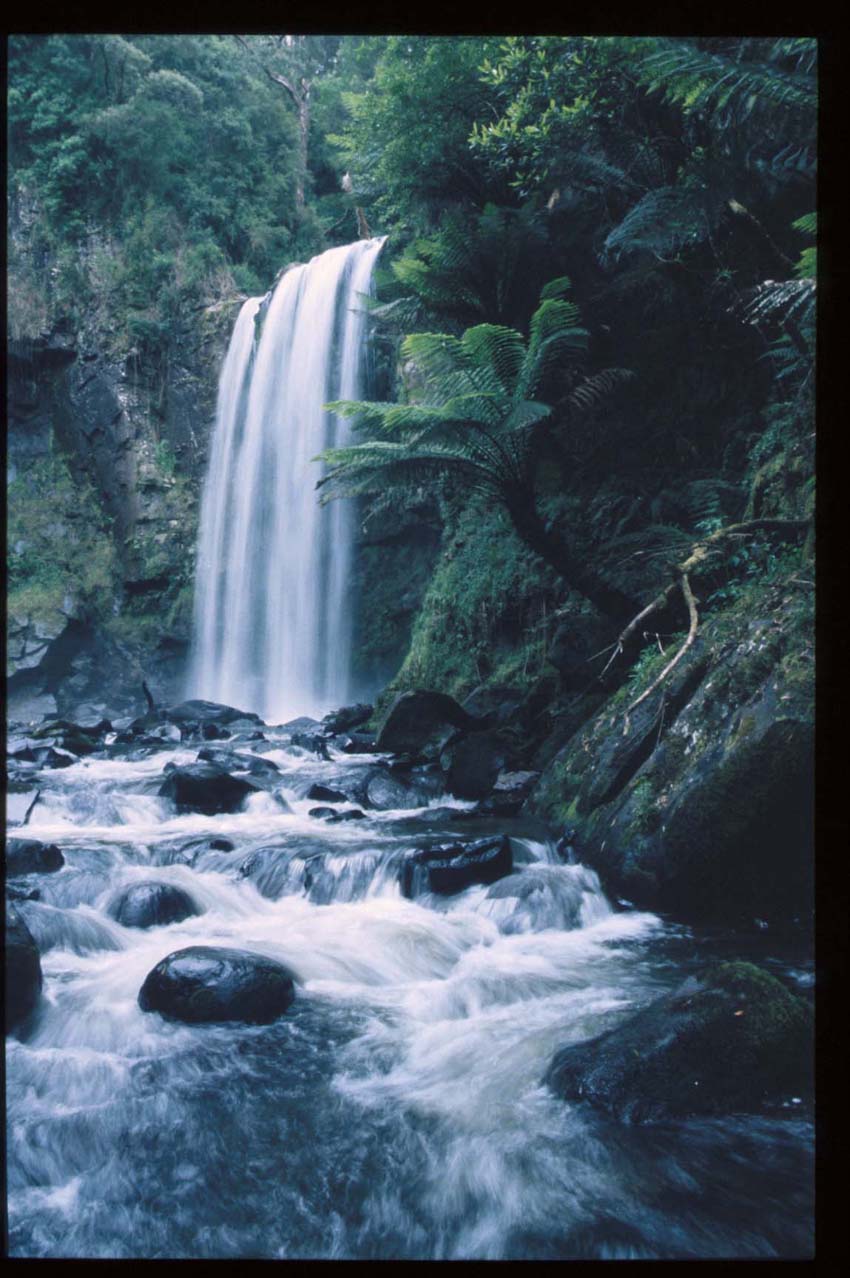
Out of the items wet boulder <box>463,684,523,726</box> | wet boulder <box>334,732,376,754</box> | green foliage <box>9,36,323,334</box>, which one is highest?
green foliage <box>9,36,323,334</box>

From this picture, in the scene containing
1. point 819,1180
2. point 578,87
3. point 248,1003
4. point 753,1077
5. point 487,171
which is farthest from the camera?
point 487,171

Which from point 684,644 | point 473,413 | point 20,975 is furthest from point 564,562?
point 20,975

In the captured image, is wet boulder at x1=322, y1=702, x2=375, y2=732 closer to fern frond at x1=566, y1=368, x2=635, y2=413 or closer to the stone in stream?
the stone in stream

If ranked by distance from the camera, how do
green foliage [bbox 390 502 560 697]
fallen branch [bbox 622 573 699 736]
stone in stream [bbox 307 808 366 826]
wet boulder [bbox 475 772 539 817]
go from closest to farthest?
fallen branch [bbox 622 573 699 736] < wet boulder [bbox 475 772 539 817] < stone in stream [bbox 307 808 366 826] < green foliage [bbox 390 502 560 697]

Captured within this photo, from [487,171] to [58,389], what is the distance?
12116 millimetres

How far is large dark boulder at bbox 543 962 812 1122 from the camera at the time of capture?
262cm

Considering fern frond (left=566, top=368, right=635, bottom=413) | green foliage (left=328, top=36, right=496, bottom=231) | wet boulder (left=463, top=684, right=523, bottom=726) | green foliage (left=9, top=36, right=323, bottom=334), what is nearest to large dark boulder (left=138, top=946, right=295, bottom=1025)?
wet boulder (left=463, top=684, right=523, bottom=726)

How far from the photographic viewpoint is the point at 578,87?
23.0ft

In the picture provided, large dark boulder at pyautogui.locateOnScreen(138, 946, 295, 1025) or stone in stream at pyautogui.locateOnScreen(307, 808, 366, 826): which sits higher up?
large dark boulder at pyautogui.locateOnScreen(138, 946, 295, 1025)

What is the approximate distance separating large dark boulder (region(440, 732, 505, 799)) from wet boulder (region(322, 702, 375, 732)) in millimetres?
3916

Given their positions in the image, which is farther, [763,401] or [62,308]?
[62,308]

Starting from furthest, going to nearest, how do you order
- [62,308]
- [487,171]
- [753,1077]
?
[62,308], [487,171], [753,1077]

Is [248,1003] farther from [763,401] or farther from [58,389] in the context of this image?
[58,389]
